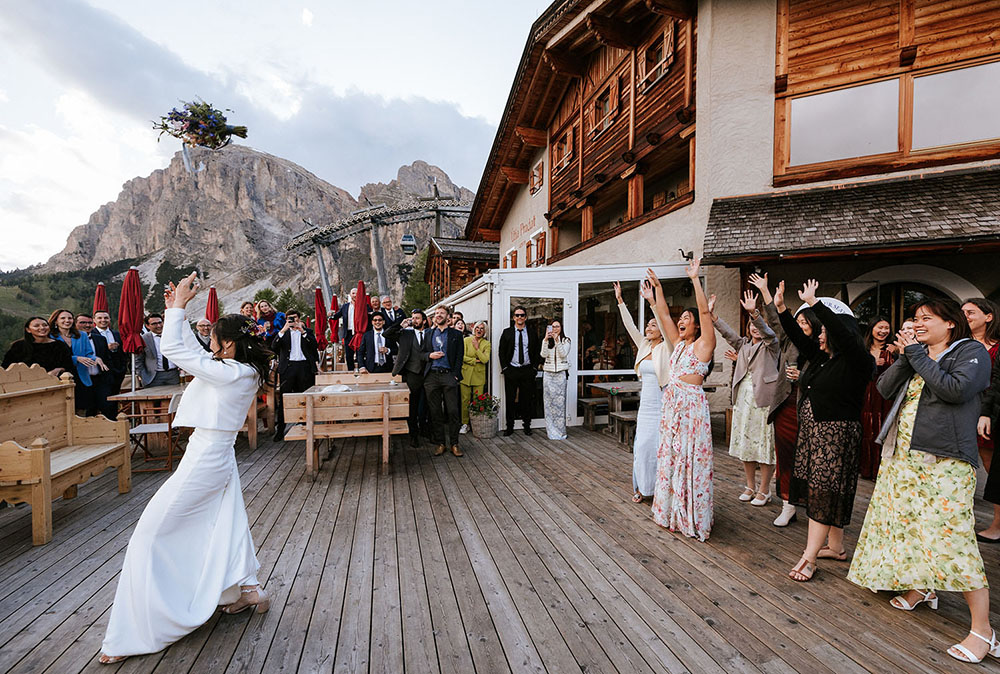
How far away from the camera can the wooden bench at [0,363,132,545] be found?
3.37 meters

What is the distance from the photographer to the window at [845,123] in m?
6.66

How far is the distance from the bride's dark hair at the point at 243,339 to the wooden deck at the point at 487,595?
1.47 metres

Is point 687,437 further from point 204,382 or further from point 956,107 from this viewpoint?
point 956,107

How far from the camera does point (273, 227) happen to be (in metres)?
89.8

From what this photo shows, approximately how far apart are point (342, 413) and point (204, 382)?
2.93m

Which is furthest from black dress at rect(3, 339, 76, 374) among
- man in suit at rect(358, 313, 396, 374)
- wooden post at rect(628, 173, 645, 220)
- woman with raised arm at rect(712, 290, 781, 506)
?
wooden post at rect(628, 173, 645, 220)

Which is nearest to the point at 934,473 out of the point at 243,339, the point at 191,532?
the point at 243,339

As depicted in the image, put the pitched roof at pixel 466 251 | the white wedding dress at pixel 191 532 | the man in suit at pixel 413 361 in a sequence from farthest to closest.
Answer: the pitched roof at pixel 466 251
the man in suit at pixel 413 361
the white wedding dress at pixel 191 532

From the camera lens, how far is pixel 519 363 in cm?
733

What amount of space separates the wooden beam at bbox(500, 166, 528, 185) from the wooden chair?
12.8m

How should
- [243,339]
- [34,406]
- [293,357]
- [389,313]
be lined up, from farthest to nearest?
[389,313] → [293,357] → [34,406] → [243,339]

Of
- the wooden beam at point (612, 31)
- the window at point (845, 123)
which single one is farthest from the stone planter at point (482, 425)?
the wooden beam at point (612, 31)

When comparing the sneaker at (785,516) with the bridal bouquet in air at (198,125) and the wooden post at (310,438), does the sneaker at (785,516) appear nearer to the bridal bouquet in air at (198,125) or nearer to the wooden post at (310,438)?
the wooden post at (310,438)

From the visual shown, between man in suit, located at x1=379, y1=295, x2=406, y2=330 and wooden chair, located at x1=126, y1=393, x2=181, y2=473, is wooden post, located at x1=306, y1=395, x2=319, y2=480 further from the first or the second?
man in suit, located at x1=379, y1=295, x2=406, y2=330
